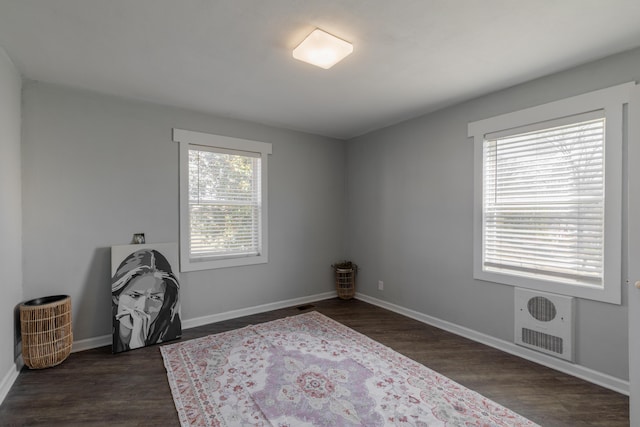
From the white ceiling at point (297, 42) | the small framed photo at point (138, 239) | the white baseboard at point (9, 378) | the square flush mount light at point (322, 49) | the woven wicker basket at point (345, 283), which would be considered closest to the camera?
the white ceiling at point (297, 42)

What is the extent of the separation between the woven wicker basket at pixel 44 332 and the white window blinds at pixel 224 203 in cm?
125

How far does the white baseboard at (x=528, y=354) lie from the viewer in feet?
7.56

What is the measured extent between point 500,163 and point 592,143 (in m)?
0.70

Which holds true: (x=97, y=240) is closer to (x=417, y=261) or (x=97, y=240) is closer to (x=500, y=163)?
(x=417, y=261)

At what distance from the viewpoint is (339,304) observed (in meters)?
4.42

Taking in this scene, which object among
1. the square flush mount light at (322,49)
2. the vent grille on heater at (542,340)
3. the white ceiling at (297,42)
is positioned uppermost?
the white ceiling at (297,42)

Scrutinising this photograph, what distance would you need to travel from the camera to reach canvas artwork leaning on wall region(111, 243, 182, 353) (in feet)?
9.75

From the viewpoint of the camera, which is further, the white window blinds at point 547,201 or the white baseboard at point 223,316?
the white baseboard at point 223,316

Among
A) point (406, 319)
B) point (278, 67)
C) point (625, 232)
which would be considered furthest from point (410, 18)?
point (406, 319)

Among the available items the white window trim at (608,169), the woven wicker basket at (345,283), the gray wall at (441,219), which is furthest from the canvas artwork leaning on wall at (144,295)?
the white window trim at (608,169)

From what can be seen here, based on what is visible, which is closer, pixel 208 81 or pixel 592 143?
pixel 592 143

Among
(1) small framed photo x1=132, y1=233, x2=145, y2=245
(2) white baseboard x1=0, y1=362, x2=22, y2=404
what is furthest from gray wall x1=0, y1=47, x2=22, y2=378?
(1) small framed photo x1=132, y1=233, x2=145, y2=245

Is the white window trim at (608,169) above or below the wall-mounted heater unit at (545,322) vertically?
above

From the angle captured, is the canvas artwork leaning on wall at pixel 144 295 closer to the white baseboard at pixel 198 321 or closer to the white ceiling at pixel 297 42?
the white baseboard at pixel 198 321
